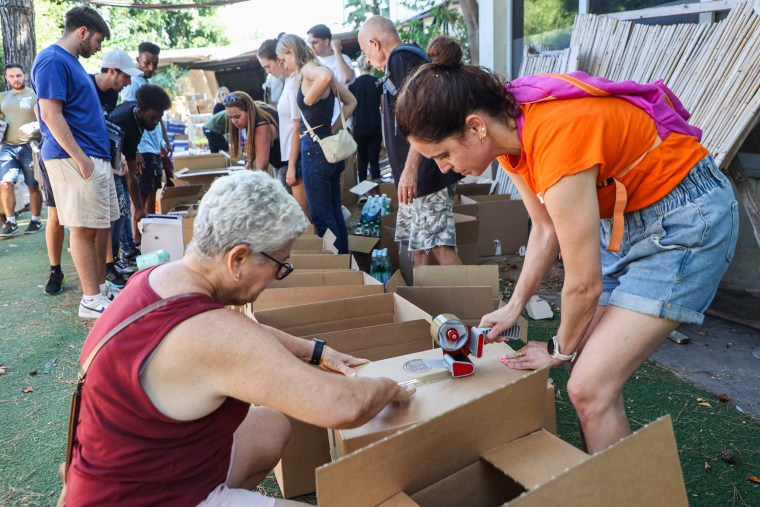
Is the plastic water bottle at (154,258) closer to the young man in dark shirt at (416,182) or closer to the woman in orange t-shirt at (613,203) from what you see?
the young man in dark shirt at (416,182)

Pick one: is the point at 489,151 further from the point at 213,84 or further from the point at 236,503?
the point at 213,84

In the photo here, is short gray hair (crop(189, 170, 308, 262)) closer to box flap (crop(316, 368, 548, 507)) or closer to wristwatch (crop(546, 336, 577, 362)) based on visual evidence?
box flap (crop(316, 368, 548, 507))

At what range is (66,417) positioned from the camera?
10.1 feet

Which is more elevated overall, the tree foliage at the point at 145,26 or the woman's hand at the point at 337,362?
the tree foliage at the point at 145,26

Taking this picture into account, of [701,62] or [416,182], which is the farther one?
[701,62]

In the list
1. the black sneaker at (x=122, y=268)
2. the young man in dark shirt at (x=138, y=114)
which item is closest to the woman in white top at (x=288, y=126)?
the young man in dark shirt at (x=138, y=114)

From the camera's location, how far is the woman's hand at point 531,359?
74.8 inches

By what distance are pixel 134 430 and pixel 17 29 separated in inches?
339

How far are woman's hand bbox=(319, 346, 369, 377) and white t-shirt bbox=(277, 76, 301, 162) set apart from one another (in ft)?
10.4

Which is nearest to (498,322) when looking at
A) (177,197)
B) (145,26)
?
(177,197)

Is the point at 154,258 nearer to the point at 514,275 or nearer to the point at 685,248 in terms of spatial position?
the point at 514,275

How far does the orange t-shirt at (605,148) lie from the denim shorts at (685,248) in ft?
0.17

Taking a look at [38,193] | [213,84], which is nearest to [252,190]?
[38,193]

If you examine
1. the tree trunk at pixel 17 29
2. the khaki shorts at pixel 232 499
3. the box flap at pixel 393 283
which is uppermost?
the tree trunk at pixel 17 29
